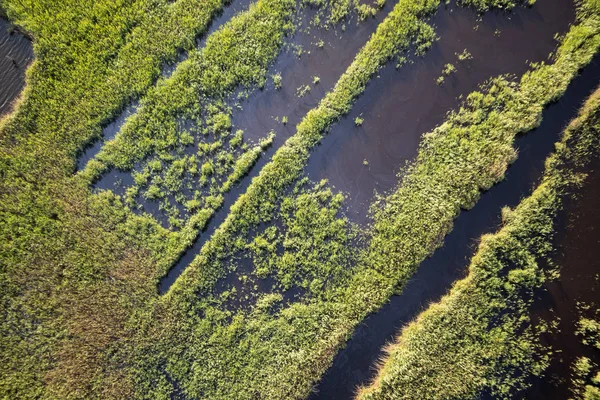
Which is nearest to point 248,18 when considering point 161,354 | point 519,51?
point 519,51

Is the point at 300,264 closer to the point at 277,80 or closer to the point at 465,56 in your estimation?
the point at 277,80

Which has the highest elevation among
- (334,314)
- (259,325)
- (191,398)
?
(334,314)

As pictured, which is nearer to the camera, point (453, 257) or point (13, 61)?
point (453, 257)

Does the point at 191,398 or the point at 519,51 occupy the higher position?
the point at 519,51

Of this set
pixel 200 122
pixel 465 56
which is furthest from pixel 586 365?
pixel 200 122

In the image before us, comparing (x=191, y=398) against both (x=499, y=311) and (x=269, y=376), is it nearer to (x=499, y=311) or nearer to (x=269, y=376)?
(x=269, y=376)

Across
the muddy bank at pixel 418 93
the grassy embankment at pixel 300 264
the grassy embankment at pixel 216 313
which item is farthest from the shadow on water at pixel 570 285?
the grassy embankment at pixel 216 313
